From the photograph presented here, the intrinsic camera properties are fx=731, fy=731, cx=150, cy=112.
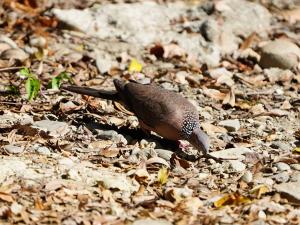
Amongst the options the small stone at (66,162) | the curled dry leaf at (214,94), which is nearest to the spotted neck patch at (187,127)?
the small stone at (66,162)

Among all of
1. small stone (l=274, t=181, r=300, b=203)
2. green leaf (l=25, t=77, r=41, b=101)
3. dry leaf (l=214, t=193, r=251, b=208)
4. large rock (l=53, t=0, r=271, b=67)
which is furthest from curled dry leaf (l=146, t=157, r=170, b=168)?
large rock (l=53, t=0, r=271, b=67)

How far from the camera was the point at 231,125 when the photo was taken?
7.13 metres

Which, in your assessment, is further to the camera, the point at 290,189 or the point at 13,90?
the point at 13,90

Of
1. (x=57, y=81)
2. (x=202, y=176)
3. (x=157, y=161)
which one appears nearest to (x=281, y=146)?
(x=202, y=176)

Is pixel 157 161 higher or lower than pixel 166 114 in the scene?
lower

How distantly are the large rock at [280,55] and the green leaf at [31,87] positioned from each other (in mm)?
3273

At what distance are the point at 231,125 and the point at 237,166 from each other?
974 millimetres

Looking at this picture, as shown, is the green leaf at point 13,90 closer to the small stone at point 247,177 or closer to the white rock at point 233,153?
the white rock at point 233,153

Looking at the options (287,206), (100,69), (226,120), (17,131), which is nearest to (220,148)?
(226,120)

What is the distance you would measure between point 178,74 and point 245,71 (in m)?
0.94

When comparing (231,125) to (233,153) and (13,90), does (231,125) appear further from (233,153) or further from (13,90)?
(13,90)

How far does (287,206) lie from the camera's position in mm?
5559

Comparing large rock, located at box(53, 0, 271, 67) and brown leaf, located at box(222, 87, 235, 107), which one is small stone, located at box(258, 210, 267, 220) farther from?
large rock, located at box(53, 0, 271, 67)

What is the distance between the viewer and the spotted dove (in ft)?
20.9
